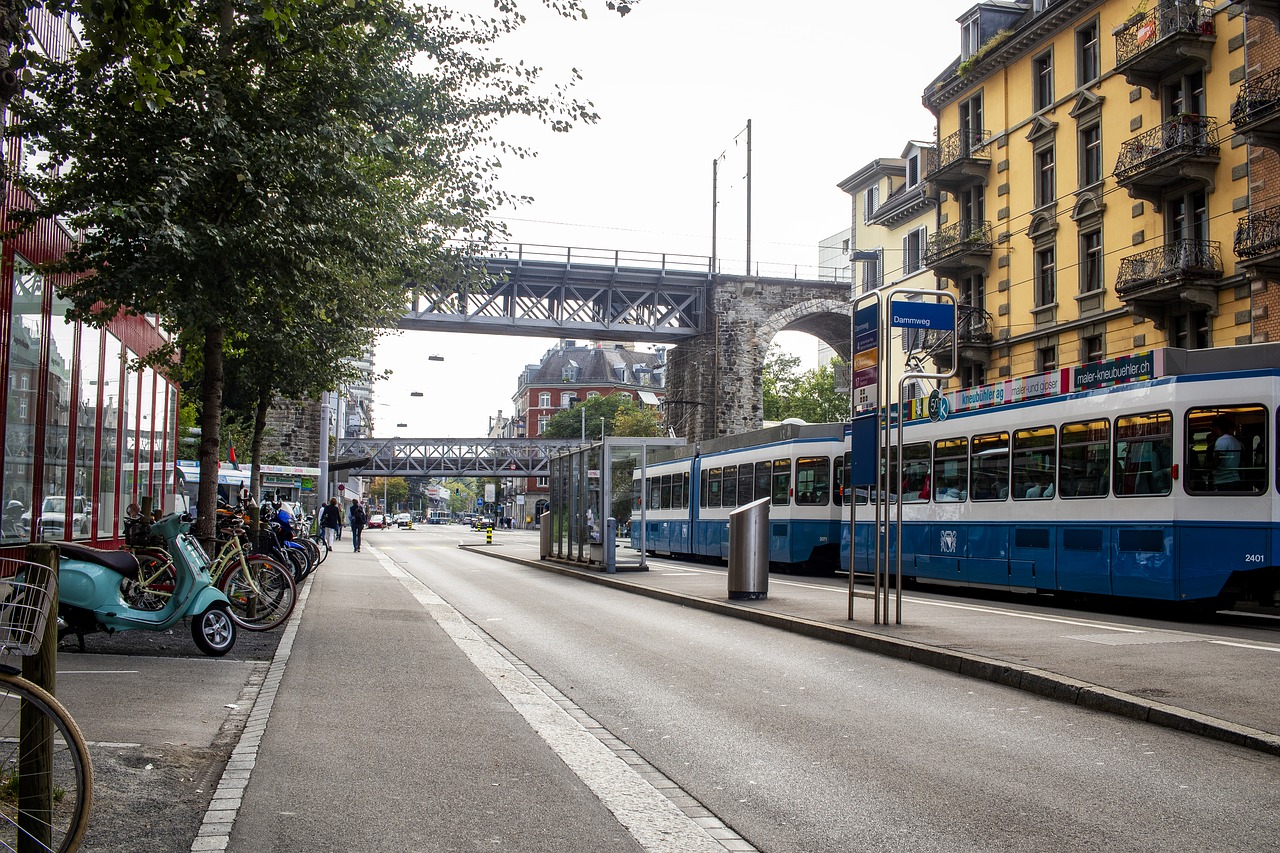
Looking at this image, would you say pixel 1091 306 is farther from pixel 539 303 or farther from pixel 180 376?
pixel 539 303

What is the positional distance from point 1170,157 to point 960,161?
9.68 m

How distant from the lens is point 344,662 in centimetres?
1014

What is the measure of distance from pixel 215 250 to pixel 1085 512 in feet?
38.6

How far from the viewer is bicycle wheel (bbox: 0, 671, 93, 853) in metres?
3.64

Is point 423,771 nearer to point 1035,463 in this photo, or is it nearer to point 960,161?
point 1035,463

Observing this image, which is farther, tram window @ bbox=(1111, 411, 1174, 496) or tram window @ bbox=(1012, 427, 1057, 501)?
tram window @ bbox=(1012, 427, 1057, 501)

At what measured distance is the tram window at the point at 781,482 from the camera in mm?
26656

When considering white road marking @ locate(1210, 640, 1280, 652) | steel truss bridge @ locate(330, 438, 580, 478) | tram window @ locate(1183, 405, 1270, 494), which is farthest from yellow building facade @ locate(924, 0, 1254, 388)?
steel truss bridge @ locate(330, 438, 580, 478)

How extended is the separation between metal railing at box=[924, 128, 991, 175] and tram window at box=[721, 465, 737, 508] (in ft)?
42.7

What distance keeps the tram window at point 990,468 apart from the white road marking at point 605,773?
10644 millimetres

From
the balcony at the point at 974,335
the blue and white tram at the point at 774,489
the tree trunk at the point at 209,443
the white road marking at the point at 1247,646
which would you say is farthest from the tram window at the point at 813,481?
the tree trunk at the point at 209,443

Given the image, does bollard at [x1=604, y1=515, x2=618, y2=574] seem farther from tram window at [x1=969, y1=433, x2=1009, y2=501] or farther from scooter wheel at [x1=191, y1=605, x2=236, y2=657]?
scooter wheel at [x1=191, y1=605, x2=236, y2=657]

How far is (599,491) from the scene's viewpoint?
25109 mm

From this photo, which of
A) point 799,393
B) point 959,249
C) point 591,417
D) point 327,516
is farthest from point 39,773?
point 591,417
